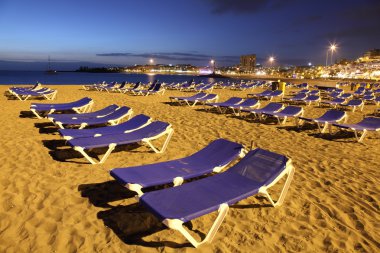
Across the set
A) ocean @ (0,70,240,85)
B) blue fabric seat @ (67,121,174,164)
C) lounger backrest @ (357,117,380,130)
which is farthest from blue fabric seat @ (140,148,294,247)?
ocean @ (0,70,240,85)

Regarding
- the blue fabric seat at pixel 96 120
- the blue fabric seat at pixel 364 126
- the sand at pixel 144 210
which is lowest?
the sand at pixel 144 210

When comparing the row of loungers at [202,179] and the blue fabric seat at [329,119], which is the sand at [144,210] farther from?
the blue fabric seat at [329,119]

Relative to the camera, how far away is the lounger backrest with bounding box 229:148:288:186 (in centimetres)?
345

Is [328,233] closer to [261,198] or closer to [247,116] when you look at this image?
[261,198]

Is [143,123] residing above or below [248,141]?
above

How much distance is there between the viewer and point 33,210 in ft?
11.1

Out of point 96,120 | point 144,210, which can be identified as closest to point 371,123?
point 144,210

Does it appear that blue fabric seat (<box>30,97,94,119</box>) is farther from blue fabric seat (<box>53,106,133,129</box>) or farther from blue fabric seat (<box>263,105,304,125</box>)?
blue fabric seat (<box>263,105,304,125</box>)

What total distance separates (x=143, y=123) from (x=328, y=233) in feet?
13.6

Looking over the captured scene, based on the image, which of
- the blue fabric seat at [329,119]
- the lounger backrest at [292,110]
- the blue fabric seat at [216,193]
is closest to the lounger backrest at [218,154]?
the blue fabric seat at [216,193]

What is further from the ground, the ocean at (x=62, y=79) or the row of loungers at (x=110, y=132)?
the row of loungers at (x=110, y=132)

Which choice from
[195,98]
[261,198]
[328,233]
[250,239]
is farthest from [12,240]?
[195,98]

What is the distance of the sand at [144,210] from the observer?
2.88 metres

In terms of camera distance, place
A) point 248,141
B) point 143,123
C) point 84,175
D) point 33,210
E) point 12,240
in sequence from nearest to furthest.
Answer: point 12,240 → point 33,210 → point 84,175 → point 143,123 → point 248,141
